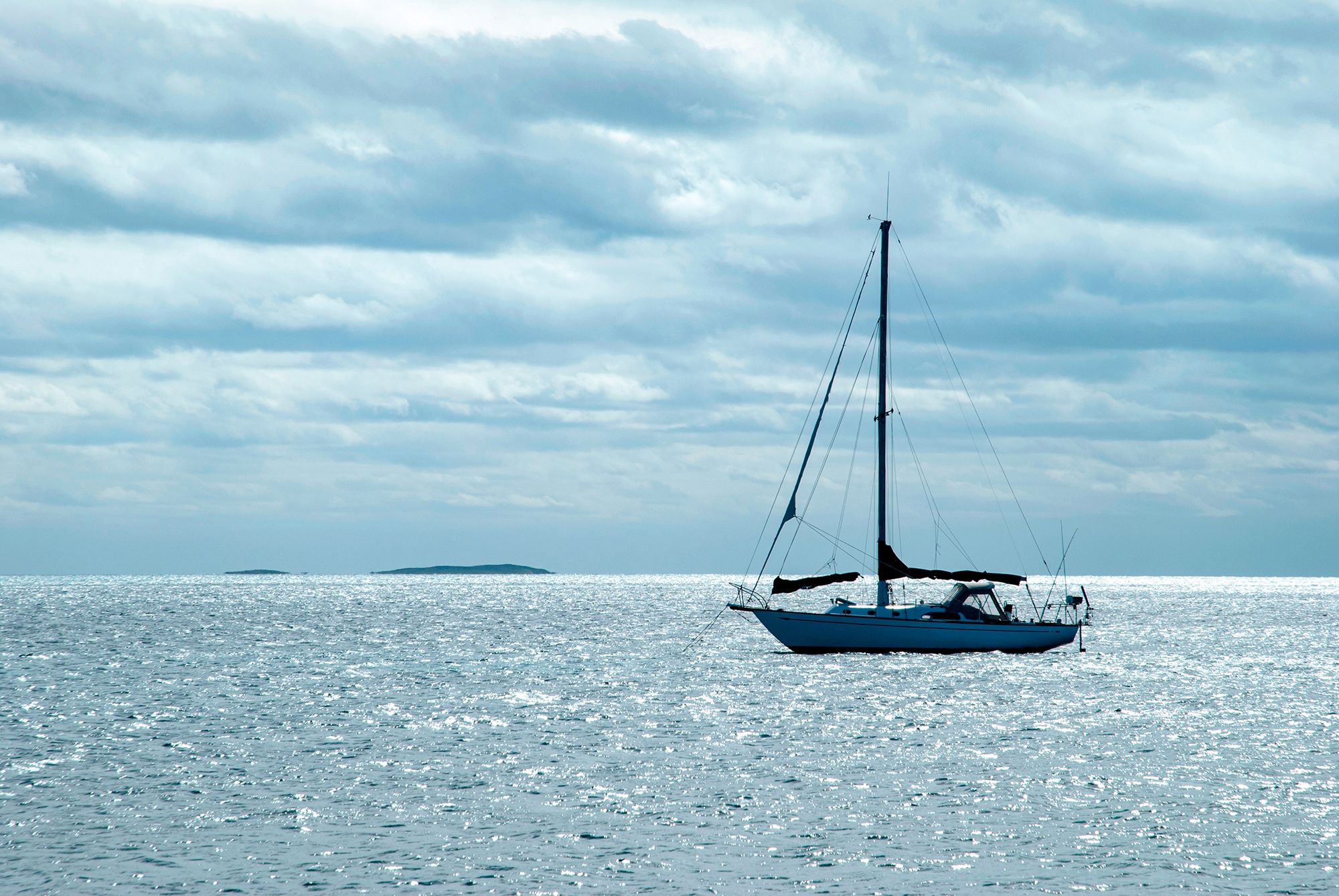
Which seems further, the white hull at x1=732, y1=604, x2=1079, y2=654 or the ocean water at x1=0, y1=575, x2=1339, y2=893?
the white hull at x1=732, y1=604, x2=1079, y2=654

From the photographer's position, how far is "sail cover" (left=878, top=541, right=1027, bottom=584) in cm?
5528

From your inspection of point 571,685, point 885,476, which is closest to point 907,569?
point 885,476

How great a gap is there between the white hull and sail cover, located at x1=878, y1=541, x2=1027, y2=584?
6.08 ft

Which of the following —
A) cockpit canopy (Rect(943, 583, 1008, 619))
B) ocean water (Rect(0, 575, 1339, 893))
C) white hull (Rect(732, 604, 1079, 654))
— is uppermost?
cockpit canopy (Rect(943, 583, 1008, 619))

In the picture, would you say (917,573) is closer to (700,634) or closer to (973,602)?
(973,602)

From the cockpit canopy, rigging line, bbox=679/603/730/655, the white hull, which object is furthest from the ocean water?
rigging line, bbox=679/603/730/655

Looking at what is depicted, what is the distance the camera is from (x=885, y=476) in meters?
56.6

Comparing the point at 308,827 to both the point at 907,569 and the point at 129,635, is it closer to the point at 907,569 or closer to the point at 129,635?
the point at 907,569

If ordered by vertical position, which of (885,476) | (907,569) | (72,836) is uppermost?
(885,476)

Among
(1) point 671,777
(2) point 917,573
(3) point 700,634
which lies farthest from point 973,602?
(1) point 671,777

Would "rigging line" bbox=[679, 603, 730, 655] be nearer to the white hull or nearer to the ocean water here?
the white hull

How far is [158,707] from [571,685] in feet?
49.8

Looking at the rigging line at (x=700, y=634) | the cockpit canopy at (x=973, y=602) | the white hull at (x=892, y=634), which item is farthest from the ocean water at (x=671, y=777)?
the rigging line at (x=700, y=634)

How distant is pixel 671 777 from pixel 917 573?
94.6 ft
